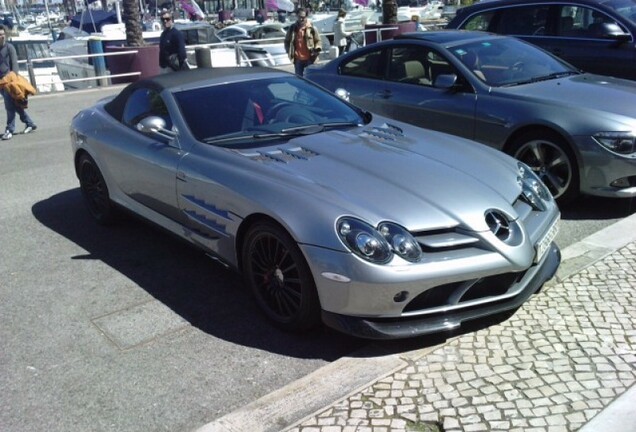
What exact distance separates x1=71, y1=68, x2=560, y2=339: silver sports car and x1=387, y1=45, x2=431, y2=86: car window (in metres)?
→ 1.92

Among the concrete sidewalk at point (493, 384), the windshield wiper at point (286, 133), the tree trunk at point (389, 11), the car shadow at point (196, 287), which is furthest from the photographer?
the tree trunk at point (389, 11)

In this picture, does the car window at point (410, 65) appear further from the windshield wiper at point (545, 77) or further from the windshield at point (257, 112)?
the windshield at point (257, 112)

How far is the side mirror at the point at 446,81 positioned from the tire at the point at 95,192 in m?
3.25

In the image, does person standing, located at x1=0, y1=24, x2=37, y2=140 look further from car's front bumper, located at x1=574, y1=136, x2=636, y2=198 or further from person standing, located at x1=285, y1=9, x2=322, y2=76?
car's front bumper, located at x1=574, y1=136, x2=636, y2=198

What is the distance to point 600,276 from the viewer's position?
4434 mm

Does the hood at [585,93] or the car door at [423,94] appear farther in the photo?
the car door at [423,94]

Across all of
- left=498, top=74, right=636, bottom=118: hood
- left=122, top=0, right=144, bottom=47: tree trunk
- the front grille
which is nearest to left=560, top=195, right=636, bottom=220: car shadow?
left=498, top=74, right=636, bottom=118: hood

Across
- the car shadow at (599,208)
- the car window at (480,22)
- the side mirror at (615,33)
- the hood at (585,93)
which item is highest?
the car window at (480,22)

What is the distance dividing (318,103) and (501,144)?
195cm

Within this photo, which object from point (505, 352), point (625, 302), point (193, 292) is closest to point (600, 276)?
point (625, 302)

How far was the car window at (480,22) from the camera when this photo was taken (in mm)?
9422

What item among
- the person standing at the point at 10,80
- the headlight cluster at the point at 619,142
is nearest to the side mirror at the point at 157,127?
the headlight cluster at the point at 619,142

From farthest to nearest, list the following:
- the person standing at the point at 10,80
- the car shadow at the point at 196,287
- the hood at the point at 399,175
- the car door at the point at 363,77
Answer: the person standing at the point at 10,80 < the car door at the point at 363,77 < the car shadow at the point at 196,287 < the hood at the point at 399,175

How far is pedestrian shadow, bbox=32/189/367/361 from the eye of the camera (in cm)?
385
